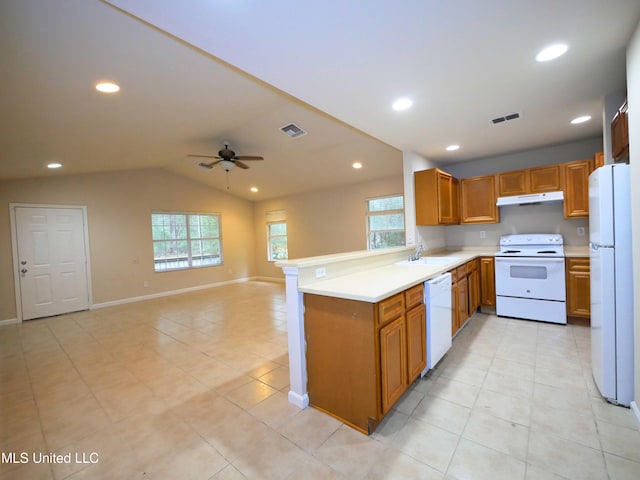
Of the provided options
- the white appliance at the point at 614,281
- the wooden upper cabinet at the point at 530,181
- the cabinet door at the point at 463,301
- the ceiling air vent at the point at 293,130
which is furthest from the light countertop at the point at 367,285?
the ceiling air vent at the point at 293,130

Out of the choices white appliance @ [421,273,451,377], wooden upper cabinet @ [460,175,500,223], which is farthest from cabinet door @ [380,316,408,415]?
wooden upper cabinet @ [460,175,500,223]

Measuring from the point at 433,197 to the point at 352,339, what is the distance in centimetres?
271

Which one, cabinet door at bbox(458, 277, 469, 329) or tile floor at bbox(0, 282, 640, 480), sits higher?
cabinet door at bbox(458, 277, 469, 329)

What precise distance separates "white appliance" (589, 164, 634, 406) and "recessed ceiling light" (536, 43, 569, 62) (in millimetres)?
829

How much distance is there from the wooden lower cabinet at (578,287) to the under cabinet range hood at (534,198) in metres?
0.81

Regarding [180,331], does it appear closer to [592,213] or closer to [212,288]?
[212,288]

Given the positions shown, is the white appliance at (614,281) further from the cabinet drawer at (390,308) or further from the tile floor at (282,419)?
the cabinet drawer at (390,308)

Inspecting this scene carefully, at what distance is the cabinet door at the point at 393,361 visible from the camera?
1798 mm

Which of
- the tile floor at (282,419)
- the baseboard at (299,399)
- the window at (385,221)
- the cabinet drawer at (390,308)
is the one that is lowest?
the tile floor at (282,419)

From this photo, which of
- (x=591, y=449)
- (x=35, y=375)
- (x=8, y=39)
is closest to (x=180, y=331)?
(x=35, y=375)

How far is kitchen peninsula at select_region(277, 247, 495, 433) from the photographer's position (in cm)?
178

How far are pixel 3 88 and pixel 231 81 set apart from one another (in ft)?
5.75

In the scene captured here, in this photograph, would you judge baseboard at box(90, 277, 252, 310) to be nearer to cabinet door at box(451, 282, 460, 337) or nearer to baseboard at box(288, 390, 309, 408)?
baseboard at box(288, 390, 309, 408)

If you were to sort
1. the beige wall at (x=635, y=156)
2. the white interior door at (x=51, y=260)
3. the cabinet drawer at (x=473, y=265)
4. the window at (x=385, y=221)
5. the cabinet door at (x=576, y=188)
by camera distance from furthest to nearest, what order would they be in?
the window at (x=385, y=221) → the white interior door at (x=51, y=260) → the cabinet drawer at (x=473, y=265) → the cabinet door at (x=576, y=188) → the beige wall at (x=635, y=156)
